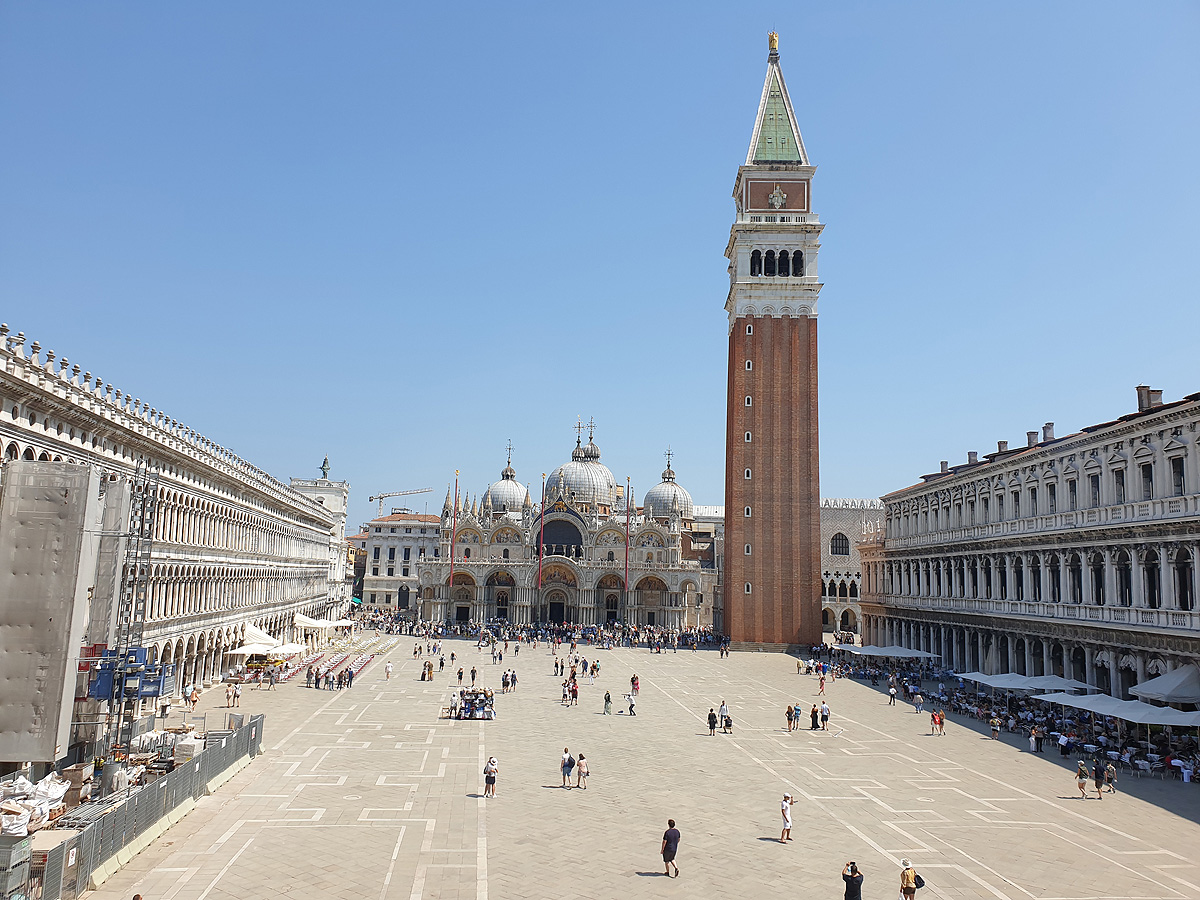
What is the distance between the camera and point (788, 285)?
68500 millimetres

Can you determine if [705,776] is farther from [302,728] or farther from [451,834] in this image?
[302,728]

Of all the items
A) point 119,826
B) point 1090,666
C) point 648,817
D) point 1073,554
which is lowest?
point 648,817

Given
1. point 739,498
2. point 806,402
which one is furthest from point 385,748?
point 806,402

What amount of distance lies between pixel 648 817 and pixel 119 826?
10.7 meters

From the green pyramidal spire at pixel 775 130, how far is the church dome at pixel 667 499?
4304cm

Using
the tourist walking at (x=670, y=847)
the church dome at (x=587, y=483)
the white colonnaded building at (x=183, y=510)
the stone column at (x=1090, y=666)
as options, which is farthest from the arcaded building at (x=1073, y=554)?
the church dome at (x=587, y=483)

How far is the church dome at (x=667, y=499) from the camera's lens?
103 metres

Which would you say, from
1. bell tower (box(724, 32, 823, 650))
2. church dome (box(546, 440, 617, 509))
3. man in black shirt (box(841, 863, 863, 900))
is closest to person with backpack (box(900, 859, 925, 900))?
man in black shirt (box(841, 863, 863, 900))

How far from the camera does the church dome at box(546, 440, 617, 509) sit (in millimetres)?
99250

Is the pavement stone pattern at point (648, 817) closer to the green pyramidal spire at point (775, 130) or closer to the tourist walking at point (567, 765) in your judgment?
the tourist walking at point (567, 765)

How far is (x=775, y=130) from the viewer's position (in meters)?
72.6

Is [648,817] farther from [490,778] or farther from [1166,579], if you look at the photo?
[1166,579]

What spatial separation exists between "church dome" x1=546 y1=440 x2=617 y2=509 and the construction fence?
246ft

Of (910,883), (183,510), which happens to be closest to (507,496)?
(183,510)
